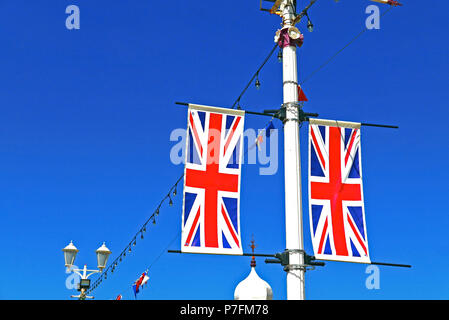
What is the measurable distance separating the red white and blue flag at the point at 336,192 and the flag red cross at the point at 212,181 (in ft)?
5.61

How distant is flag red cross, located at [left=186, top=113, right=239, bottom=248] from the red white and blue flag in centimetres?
171

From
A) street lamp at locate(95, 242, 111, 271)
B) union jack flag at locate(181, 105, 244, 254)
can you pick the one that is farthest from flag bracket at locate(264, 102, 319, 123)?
street lamp at locate(95, 242, 111, 271)

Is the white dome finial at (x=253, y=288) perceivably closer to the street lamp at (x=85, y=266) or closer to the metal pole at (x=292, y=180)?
the street lamp at (x=85, y=266)

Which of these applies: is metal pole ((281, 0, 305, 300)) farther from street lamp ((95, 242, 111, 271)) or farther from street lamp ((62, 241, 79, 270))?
street lamp ((62, 241, 79, 270))

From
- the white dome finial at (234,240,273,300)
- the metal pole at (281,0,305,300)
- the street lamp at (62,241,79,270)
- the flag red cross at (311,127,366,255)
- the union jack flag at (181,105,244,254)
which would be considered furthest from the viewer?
the white dome finial at (234,240,273,300)

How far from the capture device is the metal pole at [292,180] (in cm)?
1152

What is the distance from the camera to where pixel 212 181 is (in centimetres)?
1145

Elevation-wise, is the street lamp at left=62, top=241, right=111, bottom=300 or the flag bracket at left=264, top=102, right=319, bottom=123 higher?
the flag bracket at left=264, top=102, right=319, bottom=123

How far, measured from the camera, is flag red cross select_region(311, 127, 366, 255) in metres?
11.6

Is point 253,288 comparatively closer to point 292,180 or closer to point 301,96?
point 292,180
